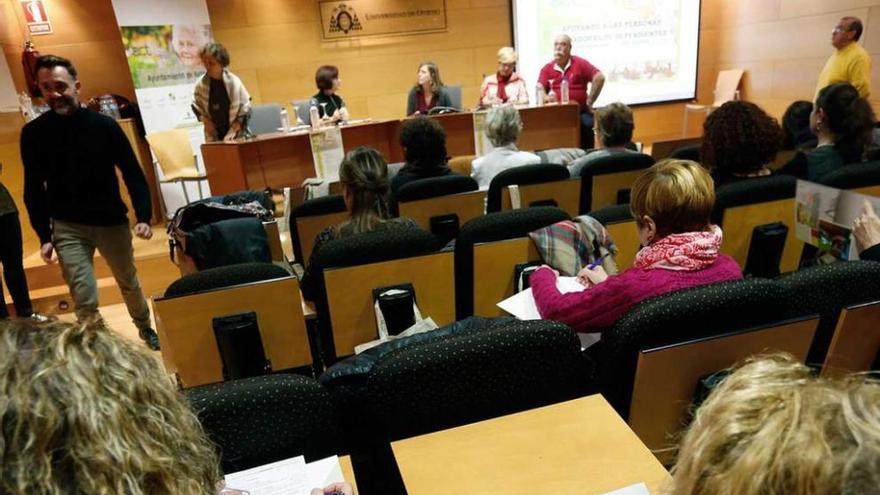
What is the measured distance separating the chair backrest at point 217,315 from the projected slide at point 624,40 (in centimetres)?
595

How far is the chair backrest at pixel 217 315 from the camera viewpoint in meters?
1.60

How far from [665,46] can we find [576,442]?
771cm

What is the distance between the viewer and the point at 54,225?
8.71 ft

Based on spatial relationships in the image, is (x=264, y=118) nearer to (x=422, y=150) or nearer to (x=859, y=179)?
(x=422, y=150)

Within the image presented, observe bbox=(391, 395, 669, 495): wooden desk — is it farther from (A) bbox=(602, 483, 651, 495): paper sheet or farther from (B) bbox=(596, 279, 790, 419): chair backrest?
(B) bbox=(596, 279, 790, 419): chair backrest

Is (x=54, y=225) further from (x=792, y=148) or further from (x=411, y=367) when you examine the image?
(x=792, y=148)

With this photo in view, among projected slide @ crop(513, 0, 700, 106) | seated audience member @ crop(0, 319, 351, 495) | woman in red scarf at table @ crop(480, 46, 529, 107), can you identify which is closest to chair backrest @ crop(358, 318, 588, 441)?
seated audience member @ crop(0, 319, 351, 495)

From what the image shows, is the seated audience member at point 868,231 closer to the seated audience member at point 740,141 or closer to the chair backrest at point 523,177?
the seated audience member at point 740,141

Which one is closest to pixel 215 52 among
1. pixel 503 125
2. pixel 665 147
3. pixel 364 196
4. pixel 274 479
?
pixel 503 125

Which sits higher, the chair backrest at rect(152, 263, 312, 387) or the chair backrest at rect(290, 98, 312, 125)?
the chair backrest at rect(290, 98, 312, 125)

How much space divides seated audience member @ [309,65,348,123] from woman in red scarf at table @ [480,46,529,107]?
142cm

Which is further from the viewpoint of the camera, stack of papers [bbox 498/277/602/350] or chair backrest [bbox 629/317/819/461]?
stack of papers [bbox 498/277/602/350]

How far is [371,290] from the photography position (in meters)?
1.88

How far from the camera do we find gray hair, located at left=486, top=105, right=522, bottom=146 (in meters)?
3.28
